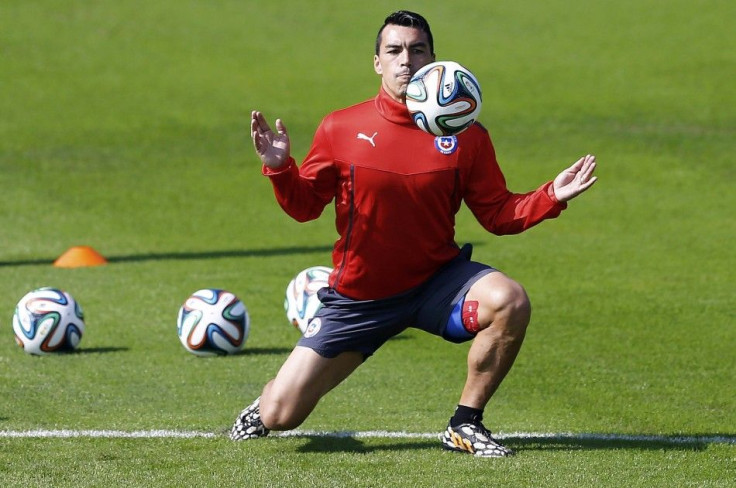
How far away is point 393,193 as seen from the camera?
23.7ft

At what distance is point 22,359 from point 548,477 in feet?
16.5

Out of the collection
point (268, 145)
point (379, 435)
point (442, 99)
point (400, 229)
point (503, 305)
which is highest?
point (442, 99)

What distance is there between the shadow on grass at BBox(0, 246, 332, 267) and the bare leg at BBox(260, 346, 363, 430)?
8.09 metres

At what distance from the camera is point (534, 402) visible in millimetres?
8719

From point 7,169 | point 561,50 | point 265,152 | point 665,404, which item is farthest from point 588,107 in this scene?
point 265,152

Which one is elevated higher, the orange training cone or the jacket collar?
the jacket collar

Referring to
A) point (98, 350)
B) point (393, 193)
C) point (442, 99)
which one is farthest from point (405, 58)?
Result: point (98, 350)

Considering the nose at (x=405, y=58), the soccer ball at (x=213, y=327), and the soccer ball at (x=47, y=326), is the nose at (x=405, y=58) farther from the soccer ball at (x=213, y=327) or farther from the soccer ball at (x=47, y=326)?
the soccer ball at (x=47, y=326)

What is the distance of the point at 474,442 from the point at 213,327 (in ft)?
11.7

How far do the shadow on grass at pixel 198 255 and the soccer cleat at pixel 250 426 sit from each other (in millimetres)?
7891

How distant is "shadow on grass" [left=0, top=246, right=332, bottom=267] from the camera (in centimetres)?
1527

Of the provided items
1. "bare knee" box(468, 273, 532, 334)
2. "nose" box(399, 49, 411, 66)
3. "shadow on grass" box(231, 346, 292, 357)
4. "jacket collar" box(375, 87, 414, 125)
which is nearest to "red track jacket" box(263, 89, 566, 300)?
"jacket collar" box(375, 87, 414, 125)

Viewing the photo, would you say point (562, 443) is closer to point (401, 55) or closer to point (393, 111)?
point (393, 111)

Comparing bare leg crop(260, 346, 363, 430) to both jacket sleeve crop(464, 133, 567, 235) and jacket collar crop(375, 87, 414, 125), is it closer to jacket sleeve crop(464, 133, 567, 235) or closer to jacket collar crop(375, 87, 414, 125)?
jacket sleeve crop(464, 133, 567, 235)
